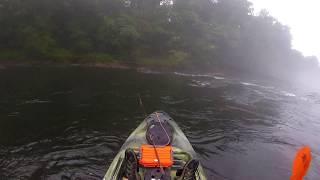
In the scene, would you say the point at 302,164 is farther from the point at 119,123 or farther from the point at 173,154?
the point at 119,123

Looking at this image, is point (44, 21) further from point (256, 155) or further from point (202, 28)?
point (256, 155)

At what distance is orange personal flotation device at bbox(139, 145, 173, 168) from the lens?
844cm

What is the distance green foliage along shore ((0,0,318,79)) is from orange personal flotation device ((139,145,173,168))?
29.9m

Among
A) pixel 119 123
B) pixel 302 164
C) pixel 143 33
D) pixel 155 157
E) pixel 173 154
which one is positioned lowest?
pixel 119 123

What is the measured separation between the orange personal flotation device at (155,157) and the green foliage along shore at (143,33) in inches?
1175

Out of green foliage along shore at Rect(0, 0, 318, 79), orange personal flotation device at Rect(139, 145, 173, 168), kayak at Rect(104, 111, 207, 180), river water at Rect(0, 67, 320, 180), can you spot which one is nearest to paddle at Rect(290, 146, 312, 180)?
kayak at Rect(104, 111, 207, 180)

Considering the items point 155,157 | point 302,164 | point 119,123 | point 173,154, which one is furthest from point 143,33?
point 302,164

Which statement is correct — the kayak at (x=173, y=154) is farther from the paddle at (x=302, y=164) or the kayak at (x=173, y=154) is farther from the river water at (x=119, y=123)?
the paddle at (x=302, y=164)

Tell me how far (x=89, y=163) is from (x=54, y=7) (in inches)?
1253

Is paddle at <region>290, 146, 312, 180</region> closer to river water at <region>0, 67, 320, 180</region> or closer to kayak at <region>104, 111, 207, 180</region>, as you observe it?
kayak at <region>104, 111, 207, 180</region>

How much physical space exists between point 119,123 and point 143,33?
104 ft

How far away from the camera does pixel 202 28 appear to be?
171 feet

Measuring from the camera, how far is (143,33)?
46875 mm

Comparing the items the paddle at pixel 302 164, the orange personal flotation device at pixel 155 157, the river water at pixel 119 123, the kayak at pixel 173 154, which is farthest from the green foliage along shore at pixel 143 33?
the paddle at pixel 302 164
